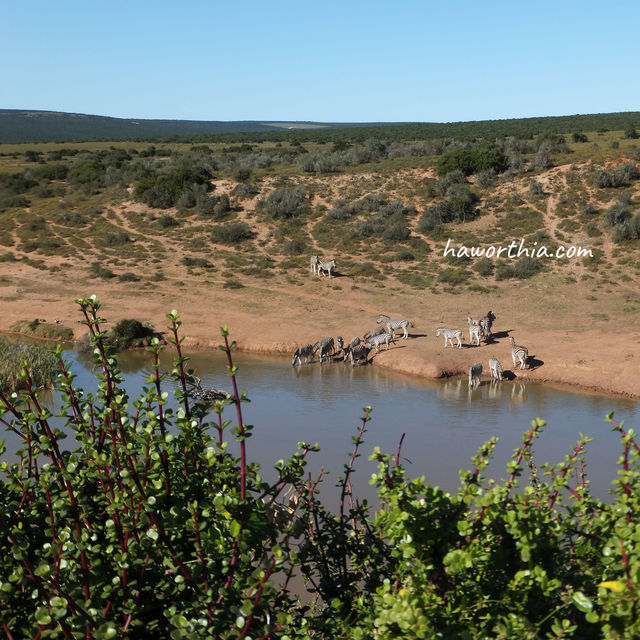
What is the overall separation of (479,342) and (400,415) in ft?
24.2

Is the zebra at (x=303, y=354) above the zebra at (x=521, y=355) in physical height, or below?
below

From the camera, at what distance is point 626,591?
293cm

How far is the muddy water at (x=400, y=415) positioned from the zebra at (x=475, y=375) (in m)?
0.19

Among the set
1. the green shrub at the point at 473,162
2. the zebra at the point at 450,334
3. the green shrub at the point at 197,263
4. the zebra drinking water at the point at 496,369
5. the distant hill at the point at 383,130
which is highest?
the distant hill at the point at 383,130

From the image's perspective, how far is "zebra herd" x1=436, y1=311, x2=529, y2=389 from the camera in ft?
67.3

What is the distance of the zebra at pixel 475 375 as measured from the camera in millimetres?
20298

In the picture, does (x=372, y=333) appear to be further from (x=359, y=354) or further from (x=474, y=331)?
(x=474, y=331)

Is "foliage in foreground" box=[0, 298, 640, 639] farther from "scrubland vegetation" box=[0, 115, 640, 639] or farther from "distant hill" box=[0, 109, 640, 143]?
"distant hill" box=[0, 109, 640, 143]

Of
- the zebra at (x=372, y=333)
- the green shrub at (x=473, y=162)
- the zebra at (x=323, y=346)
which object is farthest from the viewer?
the green shrub at (x=473, y=162)

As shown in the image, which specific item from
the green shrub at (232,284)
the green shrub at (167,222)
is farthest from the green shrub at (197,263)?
the green shrub at (167,222)

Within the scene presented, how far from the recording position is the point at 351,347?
23.1m

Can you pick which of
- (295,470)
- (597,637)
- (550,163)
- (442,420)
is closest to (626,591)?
(597,637)

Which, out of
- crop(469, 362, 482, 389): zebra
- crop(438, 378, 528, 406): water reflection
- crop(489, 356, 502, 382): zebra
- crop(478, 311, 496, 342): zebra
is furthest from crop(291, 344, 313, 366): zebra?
crop(478, 311, 496, 342): zebra

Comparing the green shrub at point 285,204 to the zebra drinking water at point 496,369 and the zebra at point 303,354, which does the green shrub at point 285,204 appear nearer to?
the zebra at point 303,354
